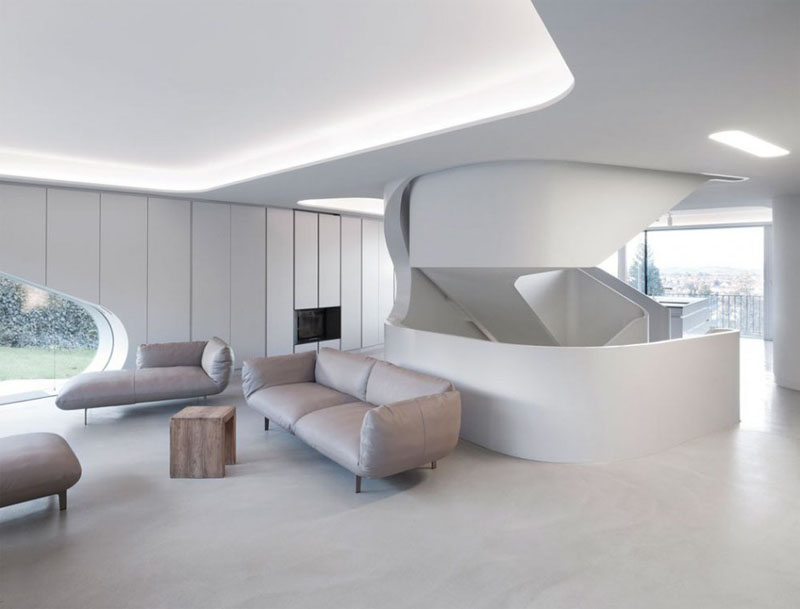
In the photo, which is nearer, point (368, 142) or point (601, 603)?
point (601, 603)

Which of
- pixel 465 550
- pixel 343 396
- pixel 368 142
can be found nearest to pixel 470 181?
pixel 368 142

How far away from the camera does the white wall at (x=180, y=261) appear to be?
261 inches

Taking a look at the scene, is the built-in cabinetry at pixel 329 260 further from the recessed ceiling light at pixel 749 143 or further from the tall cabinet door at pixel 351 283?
the recessed ceiling light at pixel 749 143

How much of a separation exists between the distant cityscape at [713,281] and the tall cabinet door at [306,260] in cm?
942

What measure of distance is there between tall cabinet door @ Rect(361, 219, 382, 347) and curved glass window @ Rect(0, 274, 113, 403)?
15.8 ft

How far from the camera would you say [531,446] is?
Result: 4.50 m

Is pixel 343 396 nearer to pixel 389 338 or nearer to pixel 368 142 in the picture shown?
pixel 389 338

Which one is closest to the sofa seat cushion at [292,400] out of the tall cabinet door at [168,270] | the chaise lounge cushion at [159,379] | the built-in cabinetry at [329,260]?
the chaise lounge cushion at [159,379]

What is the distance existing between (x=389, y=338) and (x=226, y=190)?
10.9 feet

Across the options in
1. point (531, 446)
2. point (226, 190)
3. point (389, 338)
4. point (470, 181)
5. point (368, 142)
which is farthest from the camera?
point (226, 190)

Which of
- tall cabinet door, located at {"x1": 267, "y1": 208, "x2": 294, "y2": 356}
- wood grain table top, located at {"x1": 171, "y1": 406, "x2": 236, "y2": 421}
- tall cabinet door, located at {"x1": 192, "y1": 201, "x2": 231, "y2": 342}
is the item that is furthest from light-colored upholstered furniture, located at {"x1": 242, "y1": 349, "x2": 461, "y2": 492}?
tall cabinet door, located at {"x1": 267, "y1": 208, "x2": 294, "y2": 356}

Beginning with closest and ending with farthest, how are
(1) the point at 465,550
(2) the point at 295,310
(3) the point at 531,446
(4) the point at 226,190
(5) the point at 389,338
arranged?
(1) the point at 465,550, (3) the point at 531,446, (5) the point at 389,338, (4) the point at 226,190, (2) the point at 295,310

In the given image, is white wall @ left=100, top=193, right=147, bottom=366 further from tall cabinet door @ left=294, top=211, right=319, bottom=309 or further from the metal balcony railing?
the metal balcony railing

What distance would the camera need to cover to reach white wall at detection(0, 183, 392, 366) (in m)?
6.63
